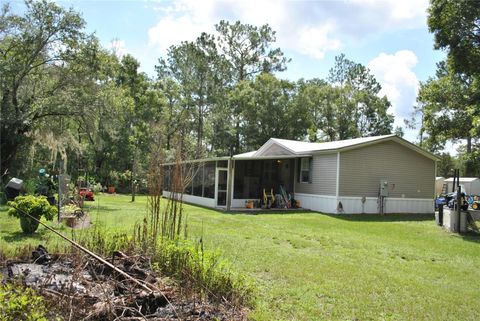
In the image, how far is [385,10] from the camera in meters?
9.87

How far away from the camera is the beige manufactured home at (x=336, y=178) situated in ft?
52.7

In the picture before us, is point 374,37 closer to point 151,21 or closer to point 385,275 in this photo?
point 151,21

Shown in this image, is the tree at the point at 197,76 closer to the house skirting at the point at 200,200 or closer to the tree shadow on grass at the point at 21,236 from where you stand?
the house skirting at the point at 200,200

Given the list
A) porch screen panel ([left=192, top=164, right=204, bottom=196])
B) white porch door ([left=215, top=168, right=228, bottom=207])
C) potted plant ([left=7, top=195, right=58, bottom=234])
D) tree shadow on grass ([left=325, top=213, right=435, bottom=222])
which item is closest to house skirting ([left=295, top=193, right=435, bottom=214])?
tree shadow on grass ([left=325, top=213, right=435, bottom=222])

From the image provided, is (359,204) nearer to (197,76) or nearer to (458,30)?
(458,30)

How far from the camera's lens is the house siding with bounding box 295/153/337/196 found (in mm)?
16062

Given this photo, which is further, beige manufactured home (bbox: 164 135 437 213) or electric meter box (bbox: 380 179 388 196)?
electric meter box (bbox: 380 179 388 196)

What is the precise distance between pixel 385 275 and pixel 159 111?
27.5m

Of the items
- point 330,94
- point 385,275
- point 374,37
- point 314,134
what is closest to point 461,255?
point 385,275

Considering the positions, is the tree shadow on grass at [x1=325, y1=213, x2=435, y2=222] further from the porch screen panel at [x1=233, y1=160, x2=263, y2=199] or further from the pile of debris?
the pile of debris

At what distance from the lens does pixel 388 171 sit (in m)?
17.1

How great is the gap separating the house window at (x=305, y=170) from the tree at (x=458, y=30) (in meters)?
7.03

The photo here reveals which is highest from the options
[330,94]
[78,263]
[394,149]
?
[330,94]

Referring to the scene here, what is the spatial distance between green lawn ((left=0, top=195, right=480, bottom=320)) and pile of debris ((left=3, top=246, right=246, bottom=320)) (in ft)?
2.13
